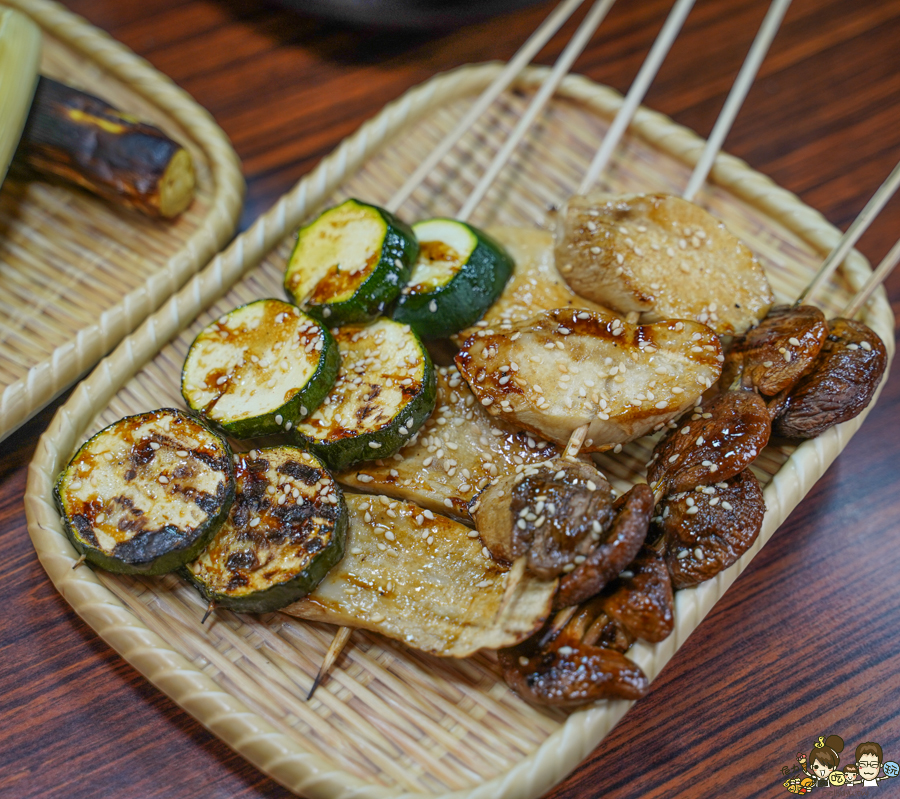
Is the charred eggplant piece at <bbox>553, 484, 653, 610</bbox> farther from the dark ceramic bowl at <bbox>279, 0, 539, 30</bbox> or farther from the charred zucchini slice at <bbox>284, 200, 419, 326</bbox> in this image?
the dark ceramic bowl at <bbox>279, 0, 539, 30</bbox>

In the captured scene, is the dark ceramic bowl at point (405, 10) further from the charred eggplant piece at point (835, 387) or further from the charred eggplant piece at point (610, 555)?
the charred eggplant piece at point (610, 555)

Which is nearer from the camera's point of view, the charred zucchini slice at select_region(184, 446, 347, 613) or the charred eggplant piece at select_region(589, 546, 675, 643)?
the charred eggplant piece at select_region(589, 546, 675, 643)

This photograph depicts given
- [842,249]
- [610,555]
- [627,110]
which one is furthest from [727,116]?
[610,555]

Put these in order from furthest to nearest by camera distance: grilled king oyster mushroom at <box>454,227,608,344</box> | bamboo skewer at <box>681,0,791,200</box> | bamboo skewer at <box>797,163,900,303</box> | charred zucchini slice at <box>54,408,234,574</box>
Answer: bamboo skewer at <box>681,0,791,200</box>
grilled king oyster mushroom at <box>454,227,608,344</box>
bamboo skewer at <box>797,163,900,303</box>
charred zucchini slice at <box>54,408,234,574</box>

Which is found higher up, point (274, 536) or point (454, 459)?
point (454, 459)

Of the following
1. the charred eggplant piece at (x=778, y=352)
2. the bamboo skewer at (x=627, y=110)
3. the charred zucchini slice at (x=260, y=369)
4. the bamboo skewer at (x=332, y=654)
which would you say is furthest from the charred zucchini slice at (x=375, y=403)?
the bamboo skewer at (x=627, y=110)

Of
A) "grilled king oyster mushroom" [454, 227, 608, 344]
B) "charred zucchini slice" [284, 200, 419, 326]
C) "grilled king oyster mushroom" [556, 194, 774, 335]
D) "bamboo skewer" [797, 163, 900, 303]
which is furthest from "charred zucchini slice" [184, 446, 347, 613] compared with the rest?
"bamboo skewer" [797, 163, 900, 303]

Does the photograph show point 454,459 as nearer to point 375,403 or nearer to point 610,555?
point 375,403
